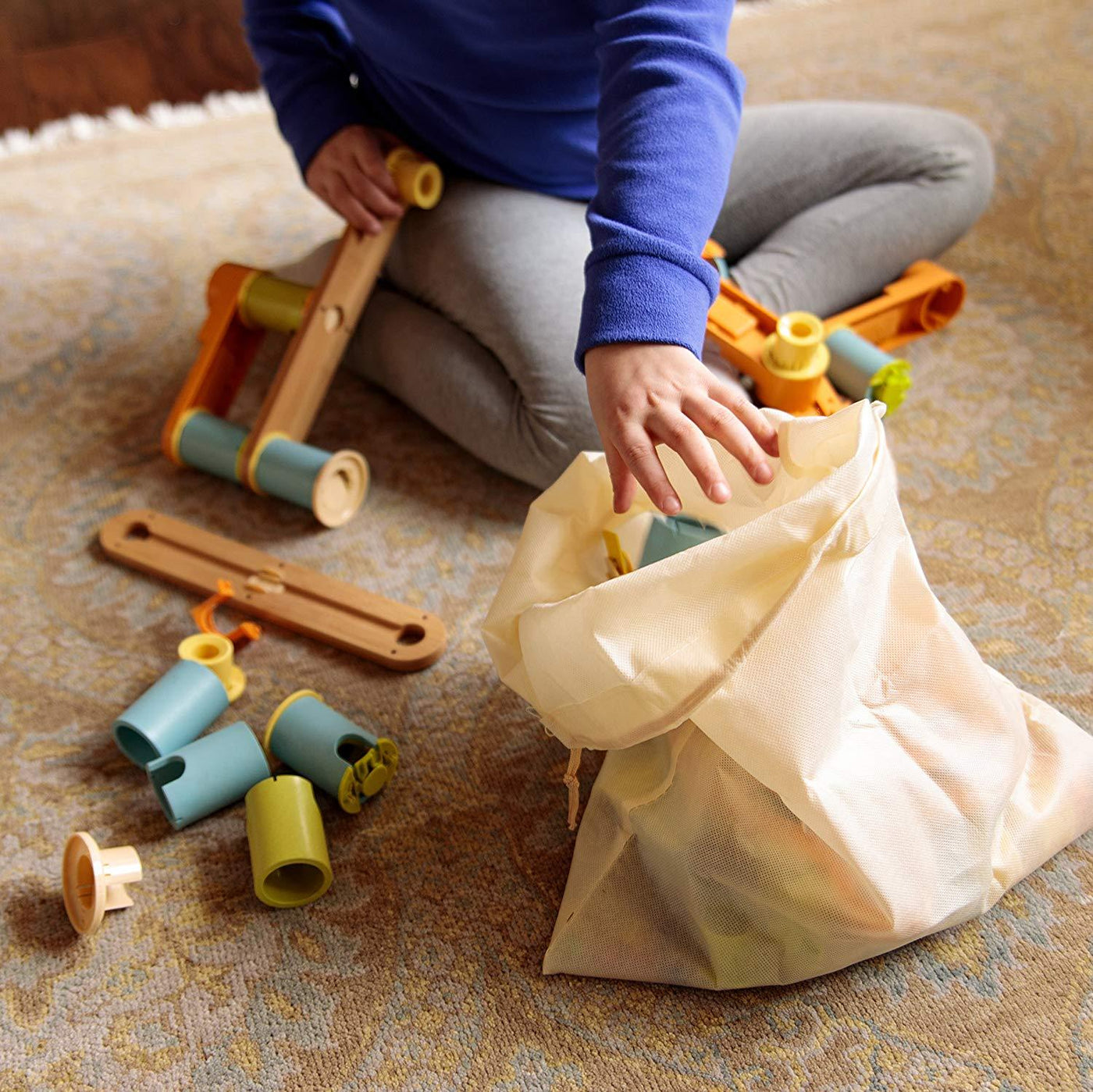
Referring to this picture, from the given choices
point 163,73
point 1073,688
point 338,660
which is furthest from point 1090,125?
point 163,73

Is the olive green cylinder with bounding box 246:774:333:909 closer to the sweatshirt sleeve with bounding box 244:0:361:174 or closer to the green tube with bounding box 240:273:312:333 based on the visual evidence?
the green tube with bounding box 240:273:312:333

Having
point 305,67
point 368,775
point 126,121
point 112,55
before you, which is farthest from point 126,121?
point 368,775

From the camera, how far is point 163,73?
1.68m

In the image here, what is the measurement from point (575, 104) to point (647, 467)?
0.49 metres

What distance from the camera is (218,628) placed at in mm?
906

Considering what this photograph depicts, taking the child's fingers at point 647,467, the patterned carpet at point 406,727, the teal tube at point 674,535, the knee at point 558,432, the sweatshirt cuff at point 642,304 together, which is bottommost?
the patterned carpet at point 406,727

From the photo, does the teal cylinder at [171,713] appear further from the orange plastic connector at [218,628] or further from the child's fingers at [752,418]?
the child's fingers at [752,418]

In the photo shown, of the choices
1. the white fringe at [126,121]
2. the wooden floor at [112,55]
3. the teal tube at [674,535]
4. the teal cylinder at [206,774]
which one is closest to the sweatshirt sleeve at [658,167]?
the teal tube at [674,535]

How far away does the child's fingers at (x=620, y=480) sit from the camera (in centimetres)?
66

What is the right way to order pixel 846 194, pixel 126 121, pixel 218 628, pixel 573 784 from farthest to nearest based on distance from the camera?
pixel 126 121
pixel 846 194
pixel 218 628
pixel 573 784

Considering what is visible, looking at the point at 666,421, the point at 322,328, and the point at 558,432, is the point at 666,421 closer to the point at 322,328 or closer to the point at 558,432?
the point at 558,432

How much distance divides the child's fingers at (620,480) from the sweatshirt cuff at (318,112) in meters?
0.53

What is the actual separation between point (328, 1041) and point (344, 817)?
154 millimetres

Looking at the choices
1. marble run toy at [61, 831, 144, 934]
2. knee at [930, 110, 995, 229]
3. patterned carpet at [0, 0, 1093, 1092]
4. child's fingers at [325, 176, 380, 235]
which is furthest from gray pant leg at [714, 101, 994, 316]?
marble run toy at [61, 831, 144, 934]
